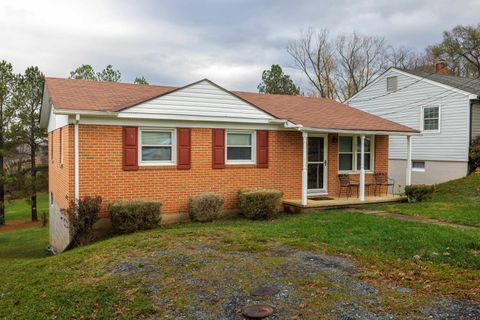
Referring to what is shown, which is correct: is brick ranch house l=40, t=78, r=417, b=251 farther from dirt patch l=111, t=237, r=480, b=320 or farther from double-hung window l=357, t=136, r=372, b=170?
dirt patch l=111, t=237, r=480, b=320

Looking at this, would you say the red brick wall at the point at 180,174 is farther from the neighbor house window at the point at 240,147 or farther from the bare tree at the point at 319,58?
the bare tree at the point at 319,58

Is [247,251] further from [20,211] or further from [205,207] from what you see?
[20,211]

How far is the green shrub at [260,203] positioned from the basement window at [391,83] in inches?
500

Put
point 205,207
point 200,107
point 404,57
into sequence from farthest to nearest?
1. point 404,57
2. point 200,107
3. point 205,207

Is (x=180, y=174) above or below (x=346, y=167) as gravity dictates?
below

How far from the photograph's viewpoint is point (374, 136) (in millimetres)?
14484

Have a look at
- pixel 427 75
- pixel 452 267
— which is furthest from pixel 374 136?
pixel 452 267

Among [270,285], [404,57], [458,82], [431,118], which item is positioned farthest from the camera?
[404,57]

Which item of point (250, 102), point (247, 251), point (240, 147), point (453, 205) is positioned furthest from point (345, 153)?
point (247, 251)

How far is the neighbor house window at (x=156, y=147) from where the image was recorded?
10695 mm

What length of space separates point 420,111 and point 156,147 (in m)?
13.9

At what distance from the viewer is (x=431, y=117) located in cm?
1892

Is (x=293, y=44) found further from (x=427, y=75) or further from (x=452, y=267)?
(x=452, y=267)

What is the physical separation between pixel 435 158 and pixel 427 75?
4.21 m
